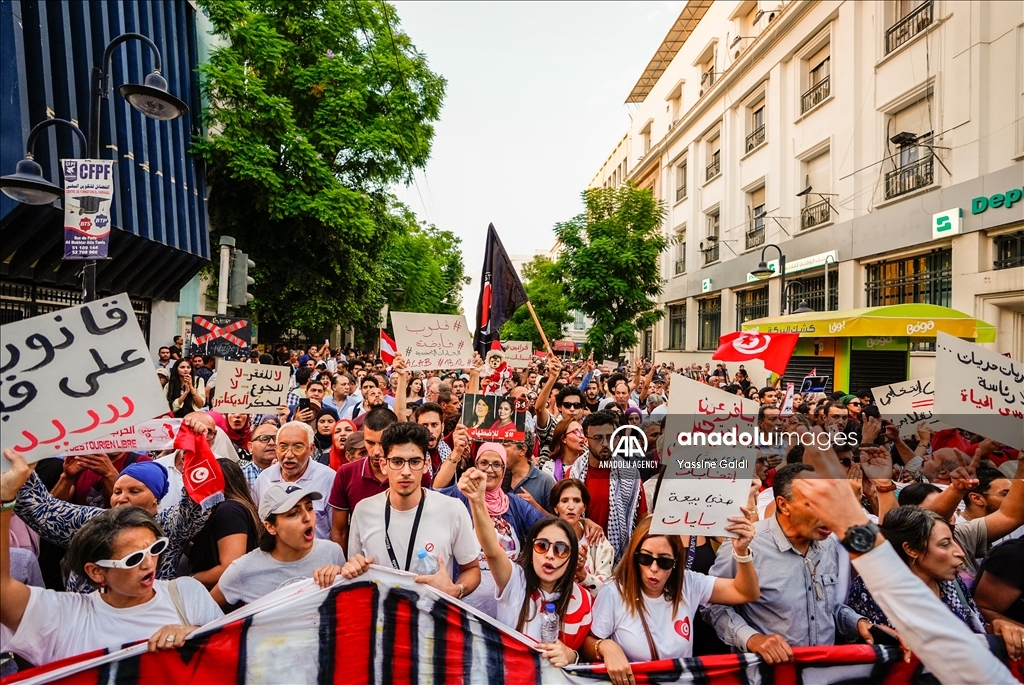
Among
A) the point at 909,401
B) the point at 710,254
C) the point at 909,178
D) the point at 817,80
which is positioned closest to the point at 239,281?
the point at 909,401

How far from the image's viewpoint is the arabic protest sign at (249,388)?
5230 mm

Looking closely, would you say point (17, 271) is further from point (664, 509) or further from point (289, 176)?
point (664, 509)

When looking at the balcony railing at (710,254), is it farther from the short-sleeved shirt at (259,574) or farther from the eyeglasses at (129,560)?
the eyeglasses at (129,560)

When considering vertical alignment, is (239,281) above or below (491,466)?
above

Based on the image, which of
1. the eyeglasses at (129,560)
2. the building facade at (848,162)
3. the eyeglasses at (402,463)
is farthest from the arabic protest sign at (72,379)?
the building facade at (848,162)

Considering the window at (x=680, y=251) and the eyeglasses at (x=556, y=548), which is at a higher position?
the window at (x=680, y=251)

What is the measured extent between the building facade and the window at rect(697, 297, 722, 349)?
0.09 meters

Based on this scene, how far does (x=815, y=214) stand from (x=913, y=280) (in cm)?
504

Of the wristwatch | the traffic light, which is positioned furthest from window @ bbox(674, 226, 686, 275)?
the wristwatch

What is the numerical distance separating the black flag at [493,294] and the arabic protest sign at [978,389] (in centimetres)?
439

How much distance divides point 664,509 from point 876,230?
15658 millimetres

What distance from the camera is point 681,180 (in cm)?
3150

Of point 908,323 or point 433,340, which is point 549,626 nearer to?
point 433,340

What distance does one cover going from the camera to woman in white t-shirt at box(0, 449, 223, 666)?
7.63 ft
